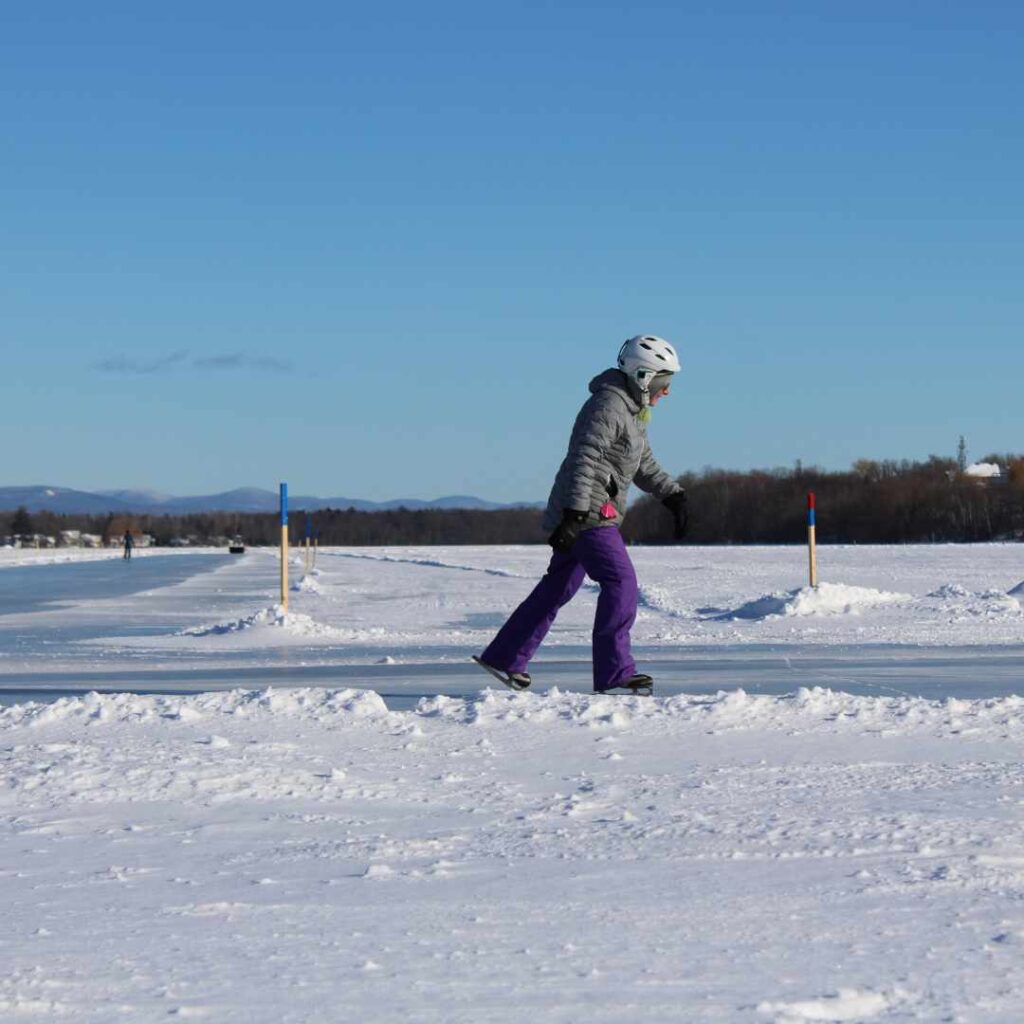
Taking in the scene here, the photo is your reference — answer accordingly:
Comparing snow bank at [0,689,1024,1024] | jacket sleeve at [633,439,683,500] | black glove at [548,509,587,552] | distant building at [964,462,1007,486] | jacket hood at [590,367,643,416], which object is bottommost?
snow bank at [0,689,1024,1024]

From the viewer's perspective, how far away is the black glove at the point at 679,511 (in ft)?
27.2

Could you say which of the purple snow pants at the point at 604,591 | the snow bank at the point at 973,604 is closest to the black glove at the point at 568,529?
the purple snow pants at the point at 604,591

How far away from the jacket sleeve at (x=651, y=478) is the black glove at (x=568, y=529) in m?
0.65

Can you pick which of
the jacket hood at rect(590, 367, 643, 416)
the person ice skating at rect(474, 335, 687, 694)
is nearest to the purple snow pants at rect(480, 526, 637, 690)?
the person ice skating at rect(474, 335, 687, 694)

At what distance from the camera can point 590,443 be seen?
309 inches

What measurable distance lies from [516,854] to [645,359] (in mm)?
4106

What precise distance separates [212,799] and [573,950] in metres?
2.19

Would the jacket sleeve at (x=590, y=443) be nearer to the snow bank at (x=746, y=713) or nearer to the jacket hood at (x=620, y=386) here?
the jacket hood at (x=620, y=386)

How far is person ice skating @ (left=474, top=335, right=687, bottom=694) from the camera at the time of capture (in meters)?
7.82

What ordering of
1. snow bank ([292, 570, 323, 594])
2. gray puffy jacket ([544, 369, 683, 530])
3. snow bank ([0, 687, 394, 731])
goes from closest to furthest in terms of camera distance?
snow bank ([0, 687, 394, 731]) < gray puffy jacket ([544, 369, 683, 530]) < snow bank ([292, 570, 323, 594])

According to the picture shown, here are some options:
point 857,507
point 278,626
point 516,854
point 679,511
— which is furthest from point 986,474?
point 516,854

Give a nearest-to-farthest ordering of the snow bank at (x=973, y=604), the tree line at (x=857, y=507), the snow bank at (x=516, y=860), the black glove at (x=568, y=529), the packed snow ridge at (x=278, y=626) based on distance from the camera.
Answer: the snow bank at (x=516, y=860)
the black glove at (x=568, y=529)
the packed snow ridge at (x=278, y=626)
the snow bank at (x=973, y=604)
the tree line at (x=857, y=507)

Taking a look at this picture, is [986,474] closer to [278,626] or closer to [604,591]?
[278,626]

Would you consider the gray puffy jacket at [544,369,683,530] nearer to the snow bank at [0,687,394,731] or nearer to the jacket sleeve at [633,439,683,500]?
the jacket sleeve at [633,439,683,500]
